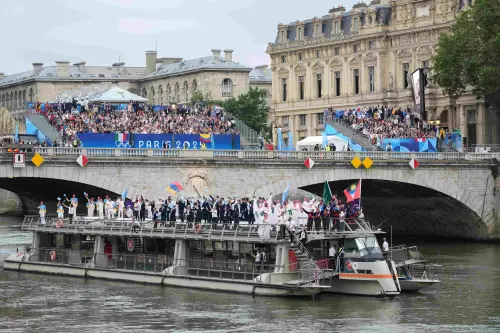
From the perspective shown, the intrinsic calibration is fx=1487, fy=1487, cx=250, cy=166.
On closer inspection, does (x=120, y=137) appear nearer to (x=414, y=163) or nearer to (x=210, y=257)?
(x=414, y=163)

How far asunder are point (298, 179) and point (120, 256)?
20.0 m

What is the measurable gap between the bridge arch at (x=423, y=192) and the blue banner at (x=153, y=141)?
6326 mm

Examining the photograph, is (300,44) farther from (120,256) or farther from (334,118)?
(120,256)

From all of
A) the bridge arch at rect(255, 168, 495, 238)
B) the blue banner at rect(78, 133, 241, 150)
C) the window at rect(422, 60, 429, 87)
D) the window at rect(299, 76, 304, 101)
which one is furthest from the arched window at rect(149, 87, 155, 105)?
the blue banner at rect(78, 133, 241, 150)

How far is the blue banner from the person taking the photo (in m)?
91.0

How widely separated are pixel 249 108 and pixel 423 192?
63469 millimetres

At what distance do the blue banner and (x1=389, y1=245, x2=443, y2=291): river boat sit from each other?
27438 millimetres

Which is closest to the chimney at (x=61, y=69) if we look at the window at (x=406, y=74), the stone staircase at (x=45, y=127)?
the window at (x=406, y=74)

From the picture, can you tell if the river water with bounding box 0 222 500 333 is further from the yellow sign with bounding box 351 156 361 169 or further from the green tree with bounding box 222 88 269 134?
the green tree with bounding box 222 88 269 134

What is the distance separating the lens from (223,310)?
6034cm

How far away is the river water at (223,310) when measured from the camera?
57.0m

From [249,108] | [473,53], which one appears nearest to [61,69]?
[249,108]

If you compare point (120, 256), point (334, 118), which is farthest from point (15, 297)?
point (334, 118)

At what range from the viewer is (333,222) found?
6519 centimetres
